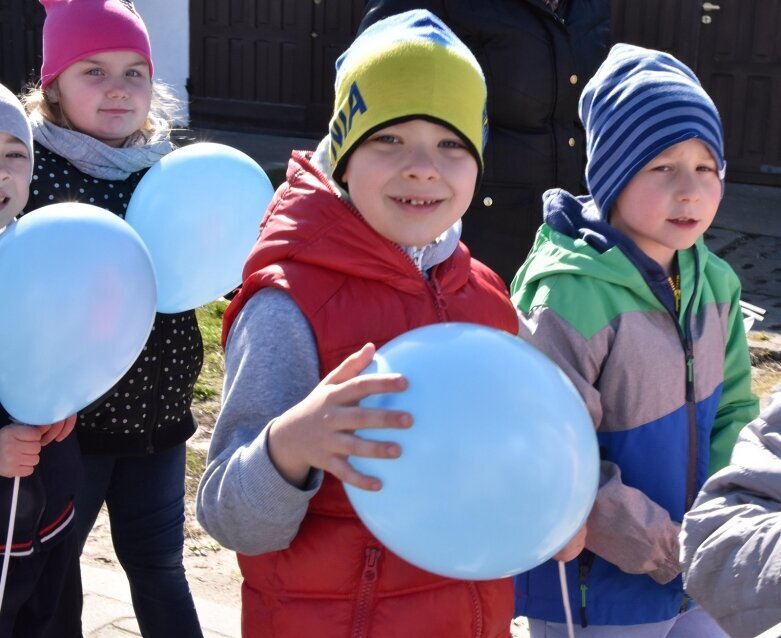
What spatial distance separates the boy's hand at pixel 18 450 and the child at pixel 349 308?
0.59m

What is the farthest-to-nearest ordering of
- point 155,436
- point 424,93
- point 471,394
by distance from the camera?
point 155,436 < point 424,93 < point 471,394

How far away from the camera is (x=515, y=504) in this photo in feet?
4.91

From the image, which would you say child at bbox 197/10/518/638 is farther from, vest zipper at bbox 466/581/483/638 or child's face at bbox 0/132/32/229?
child's face at bbox 0/132/32/229

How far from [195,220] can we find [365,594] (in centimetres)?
109

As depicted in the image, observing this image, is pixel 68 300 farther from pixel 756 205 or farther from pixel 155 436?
pixel 756 205

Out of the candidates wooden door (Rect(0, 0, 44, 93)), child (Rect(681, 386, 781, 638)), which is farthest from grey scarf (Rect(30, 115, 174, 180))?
wooden door (Rect(0, 0, 44, 93))

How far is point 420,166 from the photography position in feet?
5.93

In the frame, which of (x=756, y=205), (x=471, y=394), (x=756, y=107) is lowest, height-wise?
(x=756, y=205)

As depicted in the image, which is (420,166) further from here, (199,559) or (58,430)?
(199,559)

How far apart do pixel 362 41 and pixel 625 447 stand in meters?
0.92

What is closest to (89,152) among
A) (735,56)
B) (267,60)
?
(735,56)

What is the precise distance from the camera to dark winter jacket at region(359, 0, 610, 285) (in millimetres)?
3641

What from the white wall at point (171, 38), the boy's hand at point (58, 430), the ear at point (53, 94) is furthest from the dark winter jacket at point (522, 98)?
the white wall at point (171, 38)

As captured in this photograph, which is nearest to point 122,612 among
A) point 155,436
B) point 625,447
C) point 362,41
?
point 155,436
